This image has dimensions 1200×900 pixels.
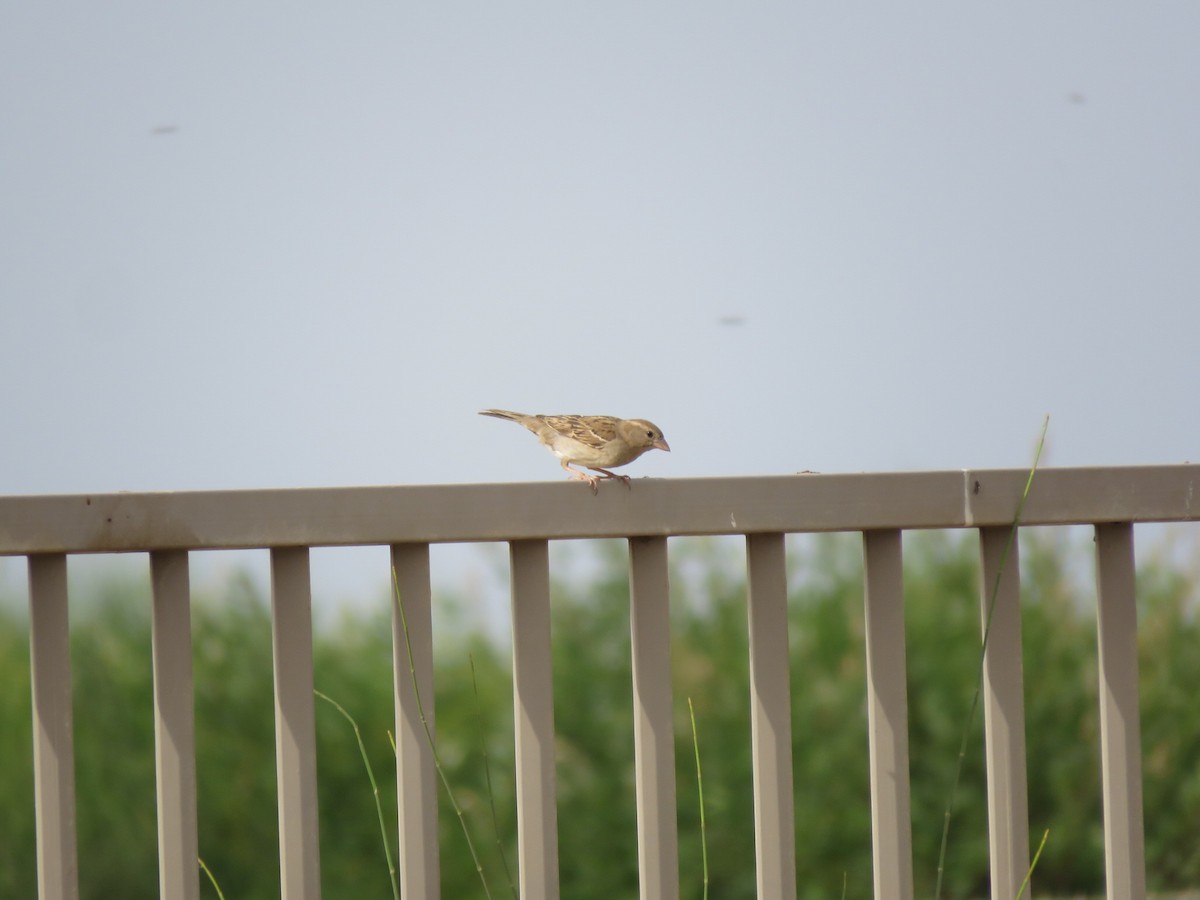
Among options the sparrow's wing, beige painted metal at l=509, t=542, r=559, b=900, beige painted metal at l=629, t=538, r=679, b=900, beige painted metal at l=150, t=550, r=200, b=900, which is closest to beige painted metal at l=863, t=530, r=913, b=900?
beige painted metal at l=629, t=538, r=679, b=900

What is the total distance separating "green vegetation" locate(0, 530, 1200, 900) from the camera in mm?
3826

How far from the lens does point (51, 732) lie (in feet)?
6.42

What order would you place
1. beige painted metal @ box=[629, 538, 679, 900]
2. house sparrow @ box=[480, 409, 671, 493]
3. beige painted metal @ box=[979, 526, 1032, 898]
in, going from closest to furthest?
beige painted metal @ box=[629, 538, 679, 900], beige painted metal @ box=[979, 526, 1032, 898], house sparrow @ box=[480, 409, 671, 493]

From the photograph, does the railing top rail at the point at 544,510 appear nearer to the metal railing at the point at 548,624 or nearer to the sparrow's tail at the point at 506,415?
the metal railing at the point at 548,624

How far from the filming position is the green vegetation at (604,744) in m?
3.83

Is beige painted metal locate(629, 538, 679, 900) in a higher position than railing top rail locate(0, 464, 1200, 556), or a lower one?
lower

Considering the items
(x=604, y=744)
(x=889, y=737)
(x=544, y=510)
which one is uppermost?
(x=544, y=510)

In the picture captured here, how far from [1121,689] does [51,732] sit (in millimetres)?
1902

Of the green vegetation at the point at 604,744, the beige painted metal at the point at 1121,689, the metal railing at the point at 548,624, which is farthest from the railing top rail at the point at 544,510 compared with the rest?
the green vegetation at the point at 604,744

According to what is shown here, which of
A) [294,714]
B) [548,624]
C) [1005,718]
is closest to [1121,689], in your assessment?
[1005,718]

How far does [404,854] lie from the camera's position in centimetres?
202

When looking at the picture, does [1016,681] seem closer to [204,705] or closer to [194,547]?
[194,547]

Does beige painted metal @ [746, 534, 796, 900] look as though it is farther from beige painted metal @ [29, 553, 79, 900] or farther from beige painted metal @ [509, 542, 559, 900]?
beige painted metal @ [29, 553, 79, 900]

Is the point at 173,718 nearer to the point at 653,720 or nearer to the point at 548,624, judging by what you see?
the point at 548,624
